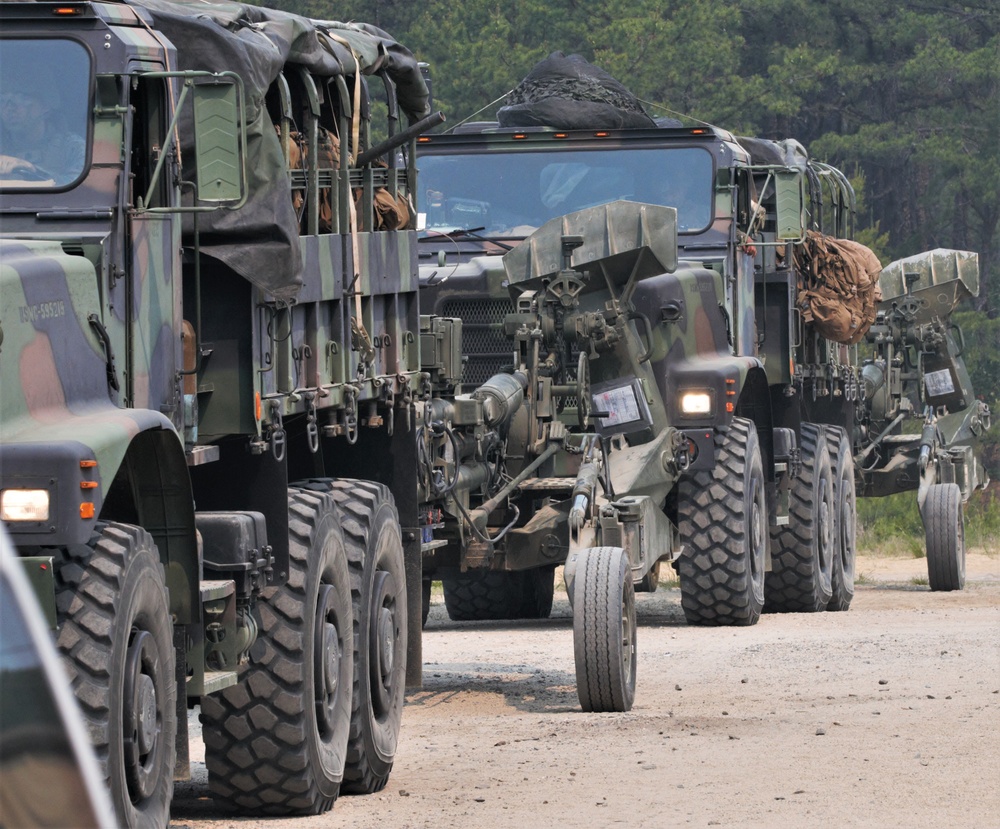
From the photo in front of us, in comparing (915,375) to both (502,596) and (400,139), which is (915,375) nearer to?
(502,596)

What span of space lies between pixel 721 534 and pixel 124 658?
8130mm

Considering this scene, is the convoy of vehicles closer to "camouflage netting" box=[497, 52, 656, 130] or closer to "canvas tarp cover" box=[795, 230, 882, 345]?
"camouflage netting" box=[497, 52, 656, 130]

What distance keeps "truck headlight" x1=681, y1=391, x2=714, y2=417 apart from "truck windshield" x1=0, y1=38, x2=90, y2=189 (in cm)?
726

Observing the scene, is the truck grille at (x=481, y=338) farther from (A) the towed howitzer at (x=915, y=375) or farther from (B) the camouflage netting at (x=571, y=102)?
(A) the towed howitzer at (x=915, y=375)

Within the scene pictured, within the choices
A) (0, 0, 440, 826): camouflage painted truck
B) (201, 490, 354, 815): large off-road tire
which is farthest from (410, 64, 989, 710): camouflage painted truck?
(201, 490, 354, 815): large off-road tire

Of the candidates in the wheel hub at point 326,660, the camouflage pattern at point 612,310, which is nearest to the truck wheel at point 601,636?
the camouflage pattern at point 612,310

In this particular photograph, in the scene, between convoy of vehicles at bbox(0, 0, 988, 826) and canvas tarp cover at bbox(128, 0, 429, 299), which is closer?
convoy of vehicles at bbox(0, 0, 988, 826)

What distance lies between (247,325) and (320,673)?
4.09ft

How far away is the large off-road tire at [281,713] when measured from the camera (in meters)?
6.78

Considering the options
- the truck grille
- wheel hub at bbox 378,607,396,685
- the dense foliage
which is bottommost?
wheel hub at bbox 378,607,396,685

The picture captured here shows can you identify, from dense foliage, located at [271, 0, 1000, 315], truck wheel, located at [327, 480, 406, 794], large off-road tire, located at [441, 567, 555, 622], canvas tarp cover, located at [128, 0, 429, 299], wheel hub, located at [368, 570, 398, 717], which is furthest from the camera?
dense foliage, located at [271, 0, 1000, 315]

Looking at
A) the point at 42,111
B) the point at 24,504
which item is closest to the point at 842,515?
the point at 42,111

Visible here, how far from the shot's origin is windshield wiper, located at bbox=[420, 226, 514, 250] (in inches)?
520

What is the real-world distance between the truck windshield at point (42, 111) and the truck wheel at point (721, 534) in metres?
7.48
